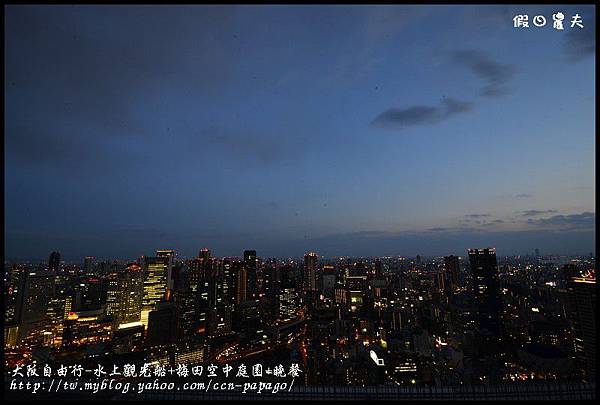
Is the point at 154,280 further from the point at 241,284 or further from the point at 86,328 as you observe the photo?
the point at 241,284

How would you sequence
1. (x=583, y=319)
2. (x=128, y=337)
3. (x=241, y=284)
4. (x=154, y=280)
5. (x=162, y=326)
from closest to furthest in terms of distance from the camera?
1. (x=583, y=319)
2. (x=128, y=337)
3. (x=162, y=326)
4. (x=154, y=280)
5. (x=241, y=284)

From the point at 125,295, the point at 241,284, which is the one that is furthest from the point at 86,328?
the point at 241,284

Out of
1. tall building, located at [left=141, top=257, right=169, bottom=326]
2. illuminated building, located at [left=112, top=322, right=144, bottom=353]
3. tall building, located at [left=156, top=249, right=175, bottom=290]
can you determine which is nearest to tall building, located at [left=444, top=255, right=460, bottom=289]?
illuminated building, located at [left=112, top=322, right=144, bottom=353]

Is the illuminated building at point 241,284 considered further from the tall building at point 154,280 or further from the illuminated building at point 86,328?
the illuminated building at point 86,328

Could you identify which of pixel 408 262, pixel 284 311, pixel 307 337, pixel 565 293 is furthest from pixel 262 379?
pixel 408 262

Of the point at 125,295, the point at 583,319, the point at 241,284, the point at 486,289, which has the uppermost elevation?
the point at 583,319

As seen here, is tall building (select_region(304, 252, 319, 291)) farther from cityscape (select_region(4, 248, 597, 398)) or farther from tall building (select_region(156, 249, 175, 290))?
tall building (select_region(156, 249, 175, 290))

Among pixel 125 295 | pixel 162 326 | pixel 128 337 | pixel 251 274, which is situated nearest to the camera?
pixel 128 337
